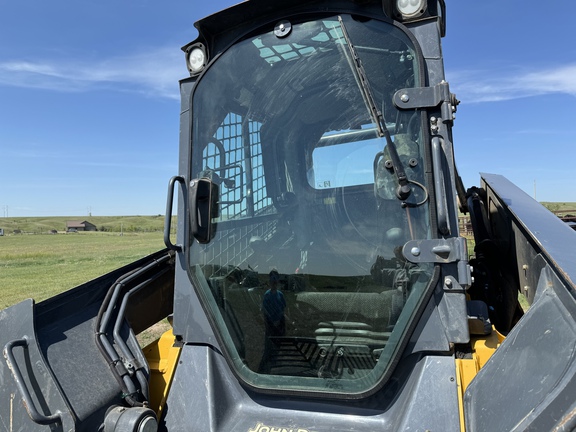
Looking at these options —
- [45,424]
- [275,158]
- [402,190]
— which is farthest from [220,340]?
[402,190]

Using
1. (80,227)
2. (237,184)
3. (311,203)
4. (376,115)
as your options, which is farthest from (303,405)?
(80,227)

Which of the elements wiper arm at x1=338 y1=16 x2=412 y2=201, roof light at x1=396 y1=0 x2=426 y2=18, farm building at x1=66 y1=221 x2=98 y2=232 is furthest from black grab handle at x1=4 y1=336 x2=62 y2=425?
farm building at x1=66 y1=221 x2=98 y2=232

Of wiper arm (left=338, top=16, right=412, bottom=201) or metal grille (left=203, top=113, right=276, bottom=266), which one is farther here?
metal grille (left=203, top=113, right=276, bottom=266)

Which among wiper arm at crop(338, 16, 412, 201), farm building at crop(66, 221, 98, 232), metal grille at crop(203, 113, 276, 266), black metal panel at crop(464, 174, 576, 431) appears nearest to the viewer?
black metal panel at crop(464, 174, 576, 431)

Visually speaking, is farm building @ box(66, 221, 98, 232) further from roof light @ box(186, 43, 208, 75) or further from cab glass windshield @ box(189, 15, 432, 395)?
cab glass windshield @ box(189, 15, 432, 395)

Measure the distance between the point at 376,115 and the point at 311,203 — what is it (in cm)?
52

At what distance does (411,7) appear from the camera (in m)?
2.12

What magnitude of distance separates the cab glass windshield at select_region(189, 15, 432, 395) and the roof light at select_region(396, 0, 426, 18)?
0.31ft

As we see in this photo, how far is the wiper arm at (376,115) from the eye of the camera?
6.80 ft

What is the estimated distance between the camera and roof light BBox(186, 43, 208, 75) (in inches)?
100

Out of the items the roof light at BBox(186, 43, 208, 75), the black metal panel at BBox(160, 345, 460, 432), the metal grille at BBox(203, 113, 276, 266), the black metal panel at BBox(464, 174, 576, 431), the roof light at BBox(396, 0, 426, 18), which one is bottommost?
the black metal panel at BBox(160, 345, 460, 432)

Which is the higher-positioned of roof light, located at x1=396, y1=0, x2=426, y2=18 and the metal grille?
roof light, located at x1=396, y1=0, x2=426, y2=18

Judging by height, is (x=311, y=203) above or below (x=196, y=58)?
below

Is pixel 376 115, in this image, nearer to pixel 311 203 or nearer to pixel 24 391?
pixel 311 203
